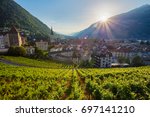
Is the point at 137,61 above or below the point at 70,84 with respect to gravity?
above

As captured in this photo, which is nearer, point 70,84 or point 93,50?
point 70,84

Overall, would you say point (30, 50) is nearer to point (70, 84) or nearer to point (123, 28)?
point (70, 84)

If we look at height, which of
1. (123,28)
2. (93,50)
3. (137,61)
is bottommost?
(137,61)

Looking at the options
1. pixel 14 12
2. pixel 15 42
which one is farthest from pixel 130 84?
pixel 14 12

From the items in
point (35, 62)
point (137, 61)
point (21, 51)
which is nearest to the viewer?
point (21, 51)

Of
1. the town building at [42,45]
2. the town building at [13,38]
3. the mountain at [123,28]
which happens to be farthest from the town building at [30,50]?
the mountain at [123,28]

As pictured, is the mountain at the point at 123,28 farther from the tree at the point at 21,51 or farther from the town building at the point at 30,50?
the tree at the point at 21,51

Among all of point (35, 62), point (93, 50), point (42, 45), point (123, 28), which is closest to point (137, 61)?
point (123, 28)
